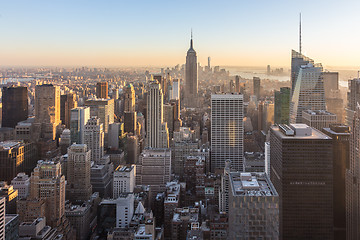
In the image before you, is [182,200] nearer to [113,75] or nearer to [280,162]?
[280,162]

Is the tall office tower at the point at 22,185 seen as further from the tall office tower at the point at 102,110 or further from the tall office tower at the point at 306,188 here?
the tall office tower at the point at 102,110

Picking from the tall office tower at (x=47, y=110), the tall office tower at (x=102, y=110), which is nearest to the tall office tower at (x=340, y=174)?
the tall office tower at (x=102, y=110)

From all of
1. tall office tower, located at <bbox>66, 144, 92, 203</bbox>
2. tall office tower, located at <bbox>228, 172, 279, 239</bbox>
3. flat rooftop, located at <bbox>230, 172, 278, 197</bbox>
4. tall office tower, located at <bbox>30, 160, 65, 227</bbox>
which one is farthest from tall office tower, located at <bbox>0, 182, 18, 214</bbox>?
tall office tower, located at <bbox>228, 172, 279, 239</bbox>

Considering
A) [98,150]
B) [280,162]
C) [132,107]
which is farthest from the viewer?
[132,107]

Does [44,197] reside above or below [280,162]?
below


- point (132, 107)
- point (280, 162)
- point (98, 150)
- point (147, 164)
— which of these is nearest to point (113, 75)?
point (98, 150)

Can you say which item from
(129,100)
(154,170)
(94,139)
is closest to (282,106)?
(154,170)
